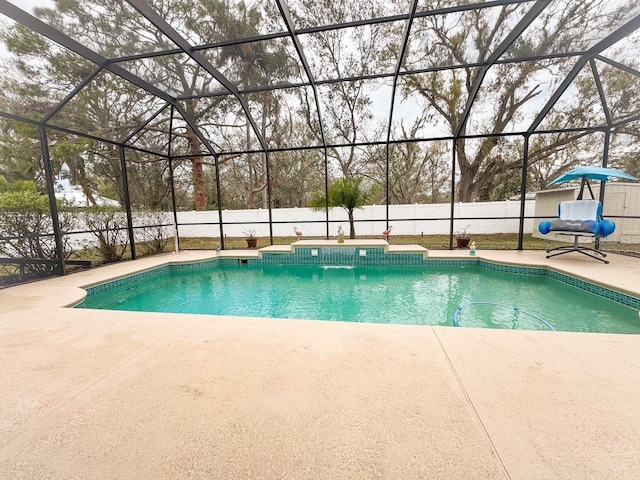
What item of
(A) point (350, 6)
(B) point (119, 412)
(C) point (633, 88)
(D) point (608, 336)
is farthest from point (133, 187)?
(C) point (633, 88)

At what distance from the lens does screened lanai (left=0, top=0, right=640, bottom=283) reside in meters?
4.32

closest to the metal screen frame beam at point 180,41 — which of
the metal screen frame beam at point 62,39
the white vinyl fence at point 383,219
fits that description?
the metal screen frame beam at point 62,39

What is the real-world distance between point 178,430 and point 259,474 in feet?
1.64

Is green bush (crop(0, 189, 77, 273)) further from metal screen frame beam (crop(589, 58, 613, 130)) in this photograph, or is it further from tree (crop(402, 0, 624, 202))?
metal screen frame beam (crop(589, 58, 613, 130))

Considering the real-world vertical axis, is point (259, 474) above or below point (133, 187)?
below

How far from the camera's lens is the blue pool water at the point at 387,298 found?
11.8ft

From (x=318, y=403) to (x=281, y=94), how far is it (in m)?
7.51

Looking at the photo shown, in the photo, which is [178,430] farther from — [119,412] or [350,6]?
[350,6]

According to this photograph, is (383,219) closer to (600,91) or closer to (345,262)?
(345,262)

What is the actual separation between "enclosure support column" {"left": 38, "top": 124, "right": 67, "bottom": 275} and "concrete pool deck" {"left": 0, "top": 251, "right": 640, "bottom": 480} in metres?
3.49

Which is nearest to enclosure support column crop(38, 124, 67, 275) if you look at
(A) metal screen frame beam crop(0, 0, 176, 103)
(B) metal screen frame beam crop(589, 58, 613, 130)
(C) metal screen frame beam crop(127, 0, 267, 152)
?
(A) metal screen frame beam crop(0, 0, 176, 103)

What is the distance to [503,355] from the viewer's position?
1891mm

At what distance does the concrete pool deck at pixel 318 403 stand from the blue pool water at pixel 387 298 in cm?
152

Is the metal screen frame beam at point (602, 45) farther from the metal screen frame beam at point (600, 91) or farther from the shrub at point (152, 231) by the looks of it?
the shrub at point (152, 231)
